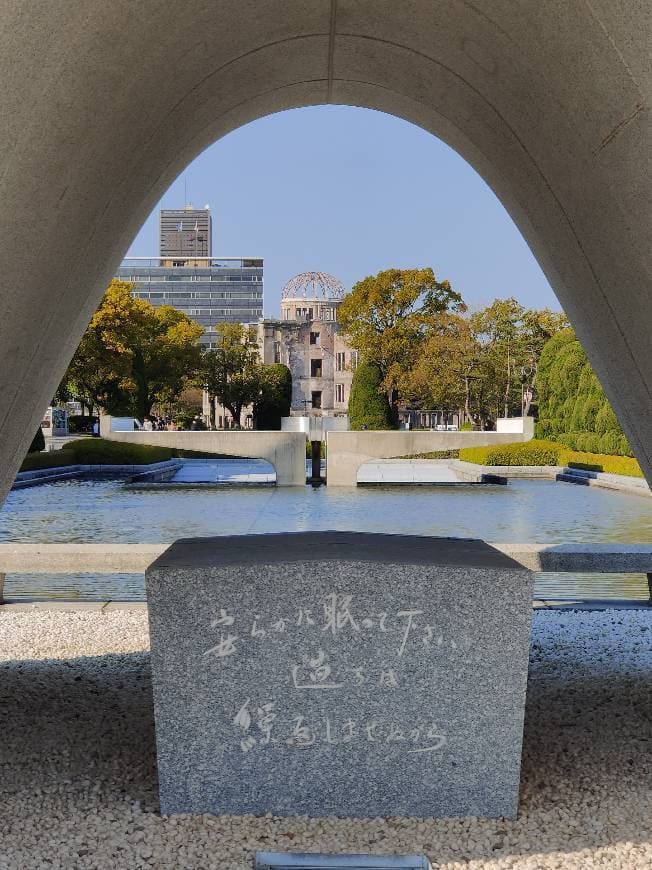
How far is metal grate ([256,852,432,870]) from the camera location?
2986mm

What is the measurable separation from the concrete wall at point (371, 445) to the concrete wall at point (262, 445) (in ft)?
2.80

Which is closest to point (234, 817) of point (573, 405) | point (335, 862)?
point (335, 862)

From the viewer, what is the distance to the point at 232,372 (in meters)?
46.4

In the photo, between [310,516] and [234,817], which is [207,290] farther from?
[234,817]

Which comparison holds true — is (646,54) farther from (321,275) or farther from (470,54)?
(321,275)

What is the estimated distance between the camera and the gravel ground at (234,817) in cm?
318

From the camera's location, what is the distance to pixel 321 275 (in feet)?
270

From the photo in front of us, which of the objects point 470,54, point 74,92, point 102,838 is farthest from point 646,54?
point 102,838

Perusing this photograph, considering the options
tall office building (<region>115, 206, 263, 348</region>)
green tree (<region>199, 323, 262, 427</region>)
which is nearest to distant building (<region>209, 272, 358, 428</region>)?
green tree (<region>199, 323, 262, 427</region>)

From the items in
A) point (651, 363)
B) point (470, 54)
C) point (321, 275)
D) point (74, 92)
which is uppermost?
point (321, 275)

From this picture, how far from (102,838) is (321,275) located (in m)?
80.8

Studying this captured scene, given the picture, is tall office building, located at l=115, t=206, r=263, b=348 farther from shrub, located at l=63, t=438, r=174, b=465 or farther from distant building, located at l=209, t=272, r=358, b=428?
shrub, located at l=63, t=438, r=174, b=465

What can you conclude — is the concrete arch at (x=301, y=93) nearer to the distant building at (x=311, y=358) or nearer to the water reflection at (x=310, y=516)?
the water reflection at (x=310, y=516)

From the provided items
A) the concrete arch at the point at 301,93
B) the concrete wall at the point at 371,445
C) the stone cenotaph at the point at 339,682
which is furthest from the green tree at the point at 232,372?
the stone cenotaph at the point at 339,682
